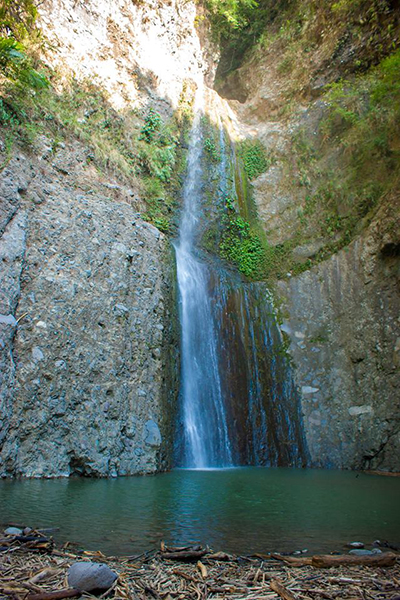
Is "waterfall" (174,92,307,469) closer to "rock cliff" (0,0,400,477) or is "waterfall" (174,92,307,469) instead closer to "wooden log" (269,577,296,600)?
"rock cliff" (0,0,400,477)

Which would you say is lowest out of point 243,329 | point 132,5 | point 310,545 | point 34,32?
point 310,545

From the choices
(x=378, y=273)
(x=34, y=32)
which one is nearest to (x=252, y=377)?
(x=378, y=273)

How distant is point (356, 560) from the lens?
203 centimetres

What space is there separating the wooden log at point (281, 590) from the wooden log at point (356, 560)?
39 centimetres

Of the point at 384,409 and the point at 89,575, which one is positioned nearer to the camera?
the point at 89,575

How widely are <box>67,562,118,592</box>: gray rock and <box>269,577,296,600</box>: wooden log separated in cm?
67

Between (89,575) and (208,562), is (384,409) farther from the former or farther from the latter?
(89,575)

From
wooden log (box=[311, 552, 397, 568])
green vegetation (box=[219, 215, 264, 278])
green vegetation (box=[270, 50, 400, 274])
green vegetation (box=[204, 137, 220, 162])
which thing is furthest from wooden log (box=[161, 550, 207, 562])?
green vegetation (box=[204, 137, 220, 162])

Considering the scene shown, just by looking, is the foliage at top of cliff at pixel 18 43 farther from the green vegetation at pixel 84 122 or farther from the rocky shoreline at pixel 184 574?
the rocky shoreline at pixel 184 574

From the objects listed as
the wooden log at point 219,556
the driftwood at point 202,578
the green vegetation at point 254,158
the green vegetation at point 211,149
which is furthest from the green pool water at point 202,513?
the green vegetation at point 254,158

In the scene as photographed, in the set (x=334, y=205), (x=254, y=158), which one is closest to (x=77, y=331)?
(x=334, y=205)

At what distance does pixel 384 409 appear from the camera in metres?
8.22

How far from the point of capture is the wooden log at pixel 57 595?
1.44 m

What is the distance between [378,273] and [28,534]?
29.5 ft
